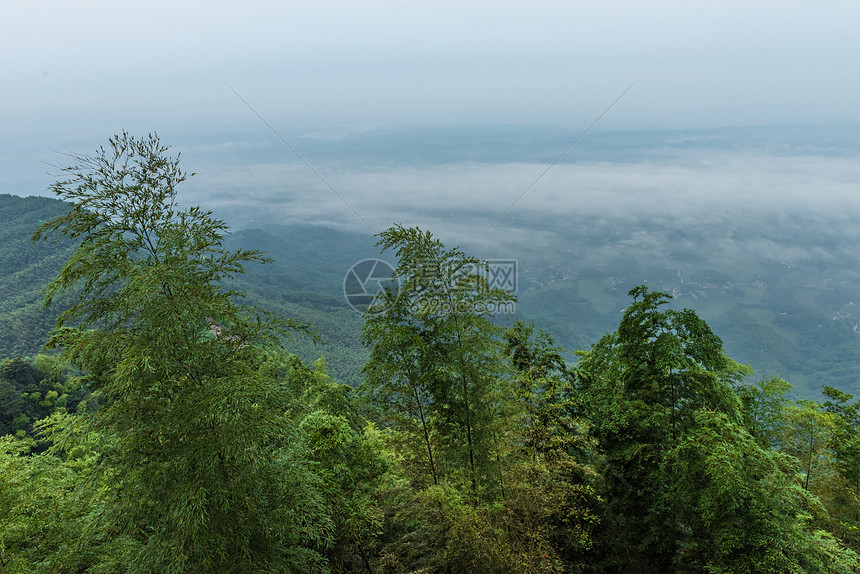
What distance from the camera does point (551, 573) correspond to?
6789mm

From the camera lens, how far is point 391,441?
9.73 metres

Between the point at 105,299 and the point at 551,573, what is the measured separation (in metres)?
7.62

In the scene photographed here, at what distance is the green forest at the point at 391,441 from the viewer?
5453 mm

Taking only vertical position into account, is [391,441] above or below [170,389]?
below

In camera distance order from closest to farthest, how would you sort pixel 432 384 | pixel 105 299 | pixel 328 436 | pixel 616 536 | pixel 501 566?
pixel 105 299 < pixel 501 566 < pixel 432 384 < pixel 328 436 < pixel 616 536

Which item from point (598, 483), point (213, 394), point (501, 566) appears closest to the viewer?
point (213, 394)

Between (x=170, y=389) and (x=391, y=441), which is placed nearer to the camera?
(x=170, y=389)

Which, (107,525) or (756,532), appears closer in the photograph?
(107,525)

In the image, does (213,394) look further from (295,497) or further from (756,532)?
(756,532)

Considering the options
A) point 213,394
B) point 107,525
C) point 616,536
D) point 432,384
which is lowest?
point 616,536

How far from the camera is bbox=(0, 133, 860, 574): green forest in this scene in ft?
17.9

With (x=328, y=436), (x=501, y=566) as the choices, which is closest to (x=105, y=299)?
(x=328, y=436)

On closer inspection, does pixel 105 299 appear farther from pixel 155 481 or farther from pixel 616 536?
pixel 616 536

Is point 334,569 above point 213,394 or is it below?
below
